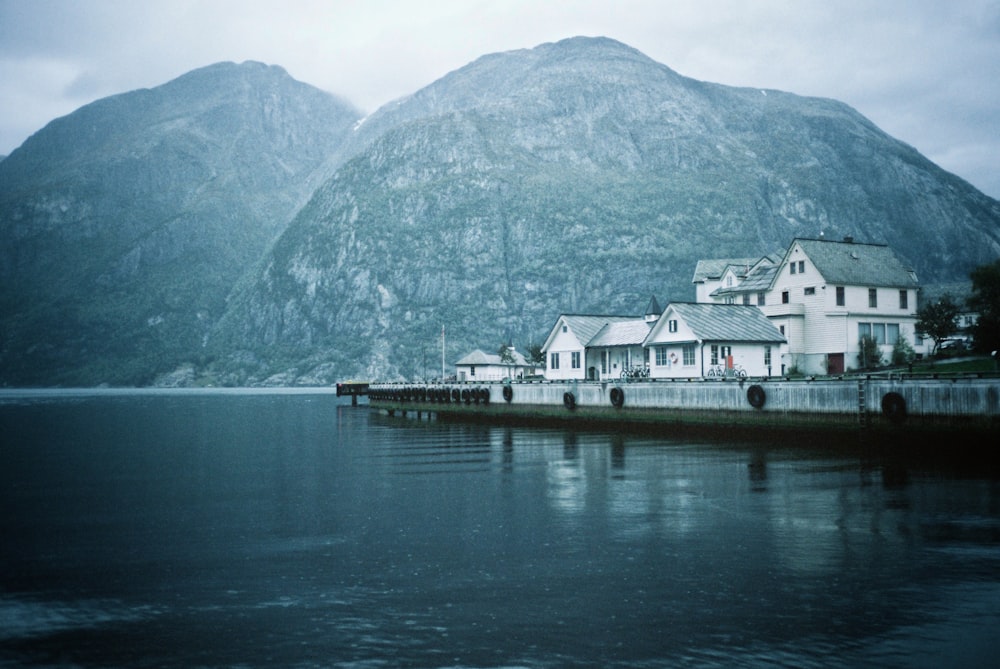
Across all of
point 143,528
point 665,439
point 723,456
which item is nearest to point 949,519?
point 723,456

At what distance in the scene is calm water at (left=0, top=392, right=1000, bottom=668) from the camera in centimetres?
1370

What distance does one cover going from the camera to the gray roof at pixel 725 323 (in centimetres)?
6906

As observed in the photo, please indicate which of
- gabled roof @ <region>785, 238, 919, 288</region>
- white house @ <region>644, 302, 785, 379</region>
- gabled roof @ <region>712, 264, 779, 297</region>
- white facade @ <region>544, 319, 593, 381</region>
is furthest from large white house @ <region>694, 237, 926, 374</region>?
white facade @ <region>544, 319, 593, 381</region>

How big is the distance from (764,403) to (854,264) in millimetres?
38927

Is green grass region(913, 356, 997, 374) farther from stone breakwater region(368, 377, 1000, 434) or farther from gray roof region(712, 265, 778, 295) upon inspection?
gray roof region(712, 265, 778, 295)

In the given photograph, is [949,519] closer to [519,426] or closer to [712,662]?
[712,662]

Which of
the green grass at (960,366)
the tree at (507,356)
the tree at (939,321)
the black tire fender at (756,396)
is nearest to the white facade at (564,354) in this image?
the green grass at (960,366)

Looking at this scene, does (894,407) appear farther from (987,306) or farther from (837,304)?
(837,304)

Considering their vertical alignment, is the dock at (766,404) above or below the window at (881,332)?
below

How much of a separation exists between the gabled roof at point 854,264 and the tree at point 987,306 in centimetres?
1190

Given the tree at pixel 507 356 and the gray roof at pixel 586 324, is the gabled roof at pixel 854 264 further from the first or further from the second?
the tree at pixel 507 356

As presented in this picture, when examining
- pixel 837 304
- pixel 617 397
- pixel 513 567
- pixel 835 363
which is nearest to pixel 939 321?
pixel 837 304

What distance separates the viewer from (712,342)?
224ft

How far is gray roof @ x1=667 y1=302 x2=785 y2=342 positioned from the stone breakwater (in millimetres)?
11336
